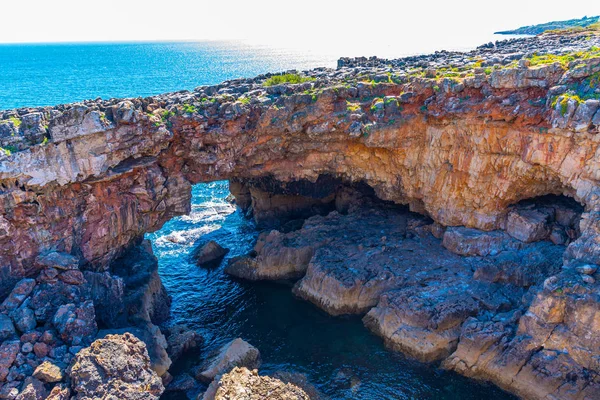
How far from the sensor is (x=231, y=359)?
2744cm

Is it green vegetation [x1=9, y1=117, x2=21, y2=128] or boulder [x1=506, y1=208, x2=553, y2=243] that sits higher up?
green vegetation [x1=9, y1=117, x2=21, y2=128]

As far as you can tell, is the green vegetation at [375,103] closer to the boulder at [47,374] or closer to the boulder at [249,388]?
the boulder at [249,388]

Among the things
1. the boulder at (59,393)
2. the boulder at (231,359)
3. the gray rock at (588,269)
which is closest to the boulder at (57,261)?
the boulder at (59,393)

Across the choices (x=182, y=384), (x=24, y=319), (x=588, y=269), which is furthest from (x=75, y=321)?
(x=588, y=269)

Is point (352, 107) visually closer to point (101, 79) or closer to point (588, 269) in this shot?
point (588, 269)

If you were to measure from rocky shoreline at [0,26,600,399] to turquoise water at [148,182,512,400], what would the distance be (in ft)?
3.77

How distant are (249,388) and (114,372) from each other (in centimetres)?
699

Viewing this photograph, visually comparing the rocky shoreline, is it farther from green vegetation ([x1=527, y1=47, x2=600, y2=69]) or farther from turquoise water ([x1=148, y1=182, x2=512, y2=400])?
turquoise water ([x1=148, y1=182, x2=512, y2=400])

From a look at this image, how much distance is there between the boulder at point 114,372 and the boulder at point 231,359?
13.4ft

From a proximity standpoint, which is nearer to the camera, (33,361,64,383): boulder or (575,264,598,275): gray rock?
(33,361,64,383): boulder

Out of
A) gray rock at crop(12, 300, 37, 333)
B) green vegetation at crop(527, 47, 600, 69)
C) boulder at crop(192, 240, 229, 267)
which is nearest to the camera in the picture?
gray rock at crop(12, 300, 37, 333)

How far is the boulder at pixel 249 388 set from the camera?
2328cm

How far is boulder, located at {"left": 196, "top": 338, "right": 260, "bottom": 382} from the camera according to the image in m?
27.1

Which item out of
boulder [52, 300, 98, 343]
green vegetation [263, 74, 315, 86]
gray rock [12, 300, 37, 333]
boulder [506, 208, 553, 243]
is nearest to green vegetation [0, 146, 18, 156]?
gray rock [12, 300, 37, 333]
